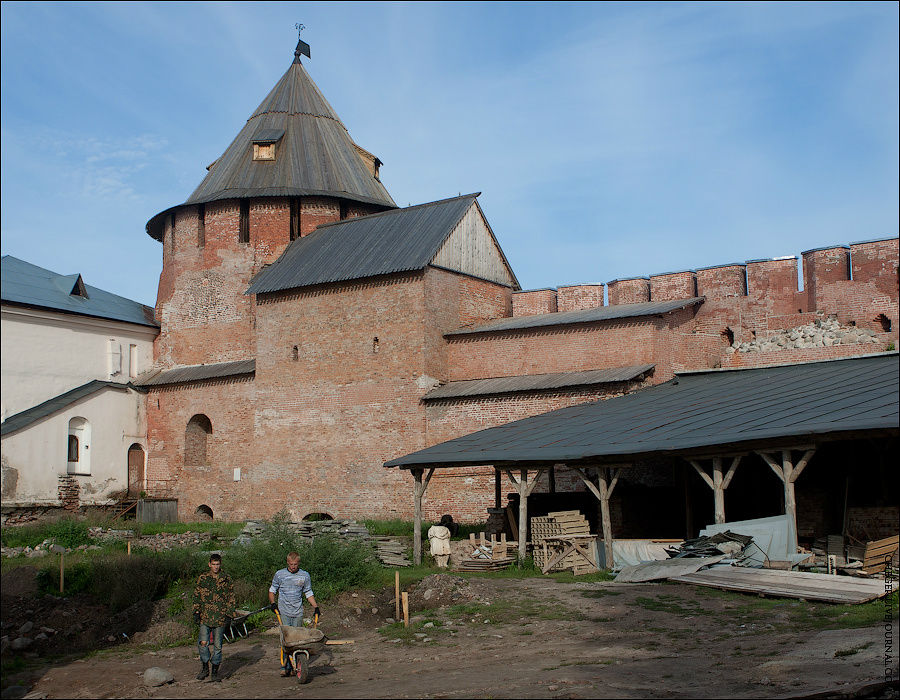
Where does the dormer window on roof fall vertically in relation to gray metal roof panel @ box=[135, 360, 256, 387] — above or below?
above

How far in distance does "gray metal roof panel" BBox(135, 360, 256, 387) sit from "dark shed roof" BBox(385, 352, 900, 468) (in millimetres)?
9928

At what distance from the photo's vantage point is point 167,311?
100ft

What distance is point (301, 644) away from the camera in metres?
9.67

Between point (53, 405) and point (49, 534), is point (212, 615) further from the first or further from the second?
point (53, 405)

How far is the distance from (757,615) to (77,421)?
22032 mm

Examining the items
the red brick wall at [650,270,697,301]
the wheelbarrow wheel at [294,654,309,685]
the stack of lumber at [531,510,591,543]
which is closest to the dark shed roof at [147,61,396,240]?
the red brick wall at [650,270,697,301]

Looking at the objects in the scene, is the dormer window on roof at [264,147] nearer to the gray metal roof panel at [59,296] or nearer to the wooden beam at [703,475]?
the gray metal roof panel at [59,296]

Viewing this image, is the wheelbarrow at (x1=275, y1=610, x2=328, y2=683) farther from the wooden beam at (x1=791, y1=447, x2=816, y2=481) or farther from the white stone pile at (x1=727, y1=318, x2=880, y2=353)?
the white stone pile at (x1=727, y1=318, x2=880, y2=353)

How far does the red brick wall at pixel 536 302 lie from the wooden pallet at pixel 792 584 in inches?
515

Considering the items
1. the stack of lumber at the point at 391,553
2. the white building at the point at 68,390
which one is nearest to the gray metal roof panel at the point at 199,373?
the white building at the point at 68,390

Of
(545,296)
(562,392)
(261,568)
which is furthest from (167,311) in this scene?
(261,568)

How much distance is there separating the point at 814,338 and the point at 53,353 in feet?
67.3

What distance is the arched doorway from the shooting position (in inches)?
1150

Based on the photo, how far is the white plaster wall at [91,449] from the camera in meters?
25.8
